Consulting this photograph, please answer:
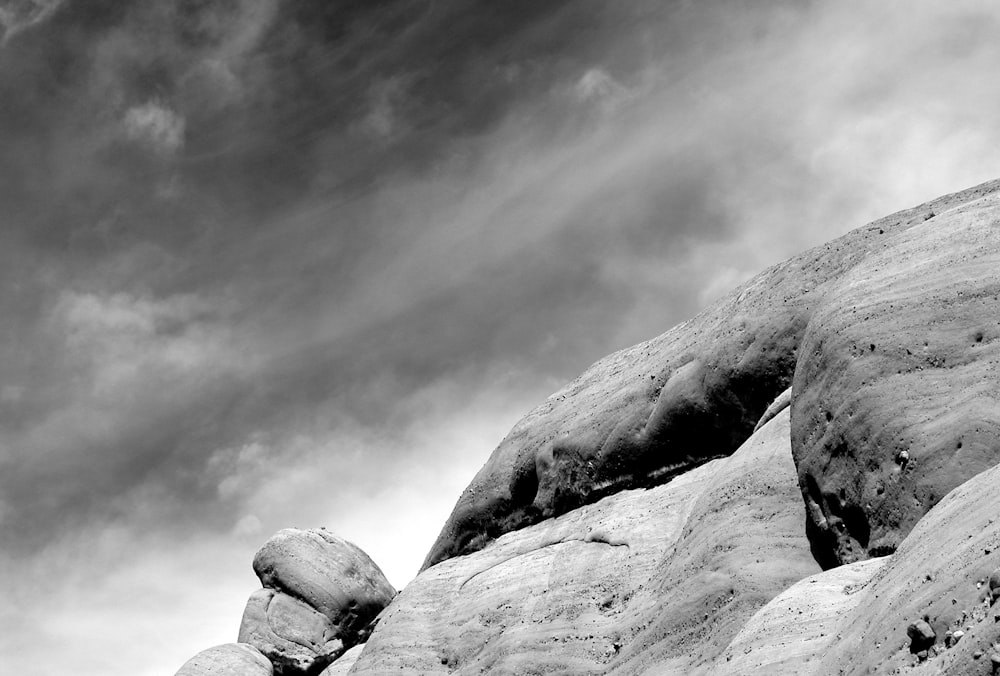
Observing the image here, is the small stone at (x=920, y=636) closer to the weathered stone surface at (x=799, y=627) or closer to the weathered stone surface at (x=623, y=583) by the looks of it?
the weathered stone surface at (x=799, y=627)

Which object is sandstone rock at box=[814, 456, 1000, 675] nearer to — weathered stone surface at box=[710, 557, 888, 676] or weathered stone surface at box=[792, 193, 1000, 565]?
weathered stone surface at box=[710, 557, 888, 676]

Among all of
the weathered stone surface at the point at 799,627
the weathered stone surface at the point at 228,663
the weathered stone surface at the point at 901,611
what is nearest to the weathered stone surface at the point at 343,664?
the weathered stone surface at the point at 228,663

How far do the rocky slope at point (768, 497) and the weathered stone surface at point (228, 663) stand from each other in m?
9.32

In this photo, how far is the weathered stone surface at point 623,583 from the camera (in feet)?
70.8

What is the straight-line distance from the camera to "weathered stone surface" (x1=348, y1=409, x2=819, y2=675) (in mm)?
21594

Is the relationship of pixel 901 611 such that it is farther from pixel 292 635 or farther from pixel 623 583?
pixel 292 635

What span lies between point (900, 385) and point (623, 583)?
8.38 metres

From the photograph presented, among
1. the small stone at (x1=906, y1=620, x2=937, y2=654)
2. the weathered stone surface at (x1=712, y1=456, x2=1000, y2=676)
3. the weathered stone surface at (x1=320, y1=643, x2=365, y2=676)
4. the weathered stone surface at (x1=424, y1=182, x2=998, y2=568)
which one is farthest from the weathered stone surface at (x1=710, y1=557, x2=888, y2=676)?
the weathered stone surface at (x1=320, y1=643, x2=365, y2=676)

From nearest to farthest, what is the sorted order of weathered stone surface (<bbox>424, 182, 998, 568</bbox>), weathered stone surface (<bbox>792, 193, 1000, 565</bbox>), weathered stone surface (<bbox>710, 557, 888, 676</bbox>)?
weathered stone surface (<bbox>710, 557, 888, 676</bbox>)
weathered stone surface (<bbox>792, 193, 1000, 565</bbox>)
weathered stone surface (<bbox>424, 182, 998, 568</bbox>)

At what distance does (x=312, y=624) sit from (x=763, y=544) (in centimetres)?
2453

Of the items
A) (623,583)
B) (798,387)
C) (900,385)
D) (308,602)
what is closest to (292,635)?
(308,602)

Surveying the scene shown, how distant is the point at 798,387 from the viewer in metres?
23.0

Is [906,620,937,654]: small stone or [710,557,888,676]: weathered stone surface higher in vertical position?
[710,557,888,676]: weathered stone surface

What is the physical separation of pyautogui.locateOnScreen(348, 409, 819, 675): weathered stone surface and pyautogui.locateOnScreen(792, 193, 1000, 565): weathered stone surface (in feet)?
4.17
